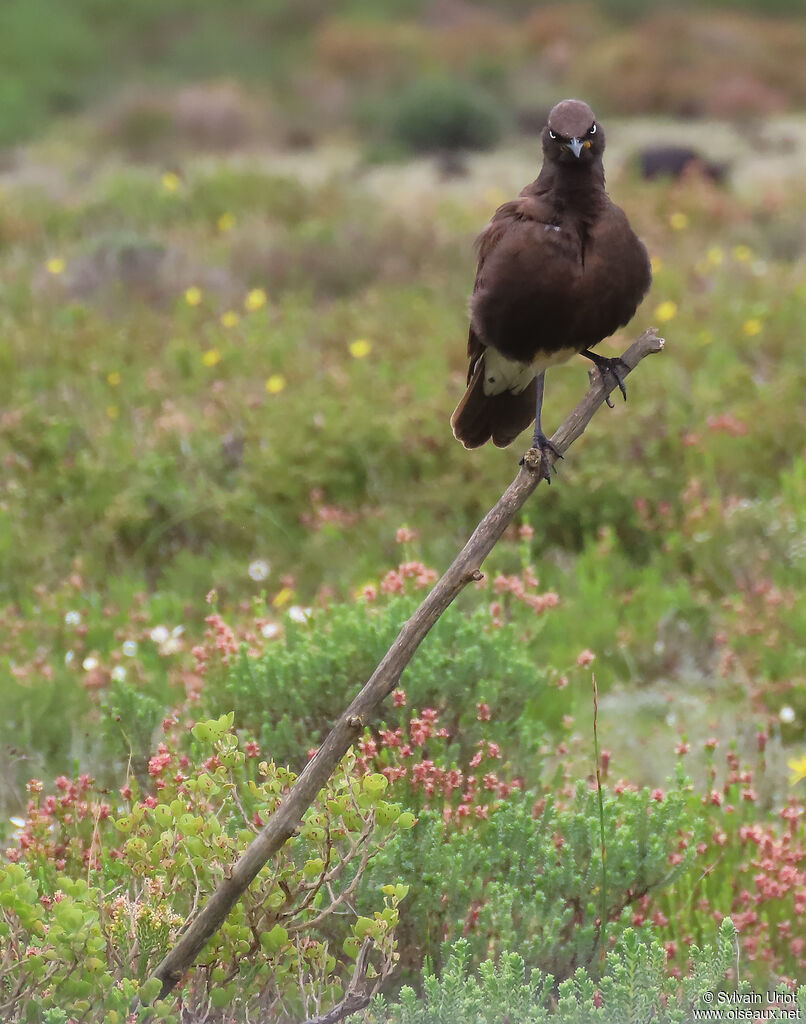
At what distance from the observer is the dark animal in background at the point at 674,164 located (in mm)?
13127

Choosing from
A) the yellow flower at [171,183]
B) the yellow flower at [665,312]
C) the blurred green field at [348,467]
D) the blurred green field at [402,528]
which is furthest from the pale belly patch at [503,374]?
the yellow flower at [171,183]

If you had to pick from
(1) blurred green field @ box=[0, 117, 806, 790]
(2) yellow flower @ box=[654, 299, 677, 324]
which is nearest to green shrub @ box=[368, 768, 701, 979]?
(1) blurred green field @ box=[0, 117, 806, 790]

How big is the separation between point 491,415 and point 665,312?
154 inches

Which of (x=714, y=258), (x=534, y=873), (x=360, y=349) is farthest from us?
(x=714, y=258)

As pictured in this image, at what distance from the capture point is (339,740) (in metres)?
1.93

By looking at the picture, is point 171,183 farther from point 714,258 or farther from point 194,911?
point 194,911

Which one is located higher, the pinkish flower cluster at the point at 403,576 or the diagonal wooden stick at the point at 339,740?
the pinkish flower cluster at the point at 403,576

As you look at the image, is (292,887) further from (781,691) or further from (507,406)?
(781,691)

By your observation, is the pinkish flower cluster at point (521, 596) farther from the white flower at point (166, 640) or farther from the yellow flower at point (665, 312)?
the yellow flower at point (665, 312)

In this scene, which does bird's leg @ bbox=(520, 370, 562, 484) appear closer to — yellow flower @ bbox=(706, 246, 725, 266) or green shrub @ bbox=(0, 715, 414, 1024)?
green shrub @ bbox=(0, 715, 414, 1024)

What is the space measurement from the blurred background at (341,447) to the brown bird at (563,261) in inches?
38.2

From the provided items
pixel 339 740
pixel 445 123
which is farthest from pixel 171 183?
pixel 339 740

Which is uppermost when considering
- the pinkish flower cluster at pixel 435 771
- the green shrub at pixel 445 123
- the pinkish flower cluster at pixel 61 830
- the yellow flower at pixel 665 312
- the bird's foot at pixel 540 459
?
the green shrub at pixel 445 123

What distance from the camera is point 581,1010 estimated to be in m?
1.94
